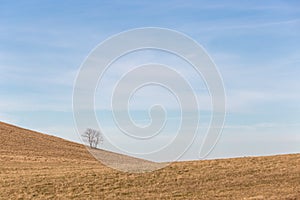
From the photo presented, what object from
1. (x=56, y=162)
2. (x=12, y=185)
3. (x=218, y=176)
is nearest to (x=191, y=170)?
(x=218, y=176)

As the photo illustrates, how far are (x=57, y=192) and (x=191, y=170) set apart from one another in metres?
8.27

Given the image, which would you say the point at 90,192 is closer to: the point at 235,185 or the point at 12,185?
the point at 12,185

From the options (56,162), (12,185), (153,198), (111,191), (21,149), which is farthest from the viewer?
(21,149)

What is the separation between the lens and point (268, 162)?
29484 mm

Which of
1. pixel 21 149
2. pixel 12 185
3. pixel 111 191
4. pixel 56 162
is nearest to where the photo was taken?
pixel 111 191

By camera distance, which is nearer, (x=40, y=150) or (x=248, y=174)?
(x=248, y=174)

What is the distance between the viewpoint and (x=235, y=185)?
79.9 ft

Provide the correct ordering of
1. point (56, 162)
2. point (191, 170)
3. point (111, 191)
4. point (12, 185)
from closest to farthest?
point (111, 191)
point (12, 185)
point (191, 170)
point (56, 162)

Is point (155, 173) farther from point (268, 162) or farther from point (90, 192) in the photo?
point (268, 162)

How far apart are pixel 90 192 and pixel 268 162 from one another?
11988 millimetres

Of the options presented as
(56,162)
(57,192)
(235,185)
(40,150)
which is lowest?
(57,192)

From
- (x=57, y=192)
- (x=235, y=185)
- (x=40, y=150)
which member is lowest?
(x=57, y=192)

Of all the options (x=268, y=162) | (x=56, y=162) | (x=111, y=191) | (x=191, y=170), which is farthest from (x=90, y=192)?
(x=56, y=162)

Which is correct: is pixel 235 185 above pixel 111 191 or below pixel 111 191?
above
